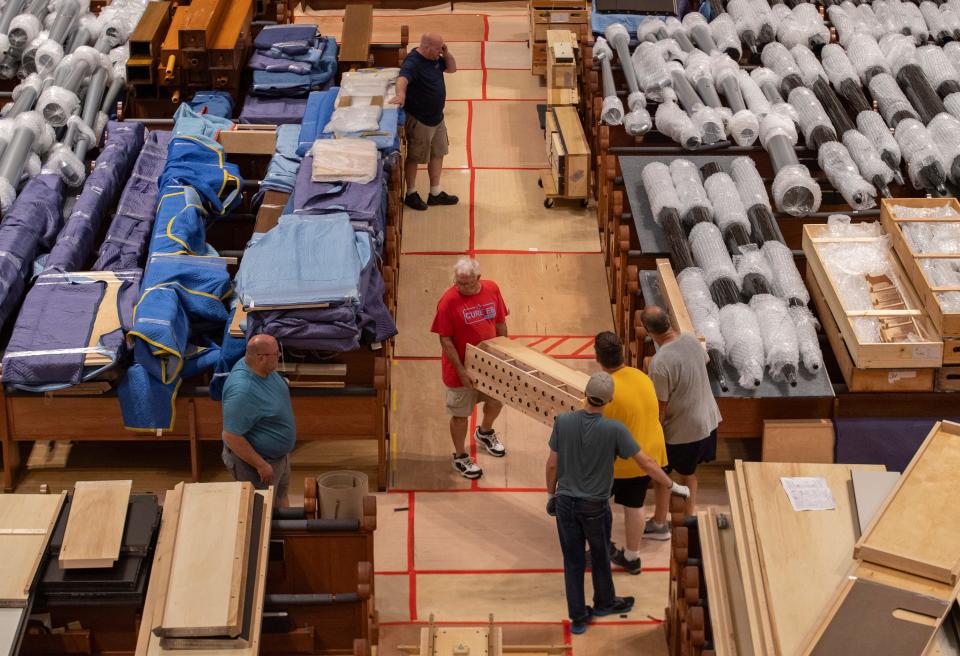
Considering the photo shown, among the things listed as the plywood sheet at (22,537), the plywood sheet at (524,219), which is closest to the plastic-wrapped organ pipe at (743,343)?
the plywood sheet at (524,219)

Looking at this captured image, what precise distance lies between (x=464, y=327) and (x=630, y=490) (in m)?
1.39

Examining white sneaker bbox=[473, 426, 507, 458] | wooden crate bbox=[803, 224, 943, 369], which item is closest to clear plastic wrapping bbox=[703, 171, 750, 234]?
wooden crate bbox=[803, 224, 943, 369]

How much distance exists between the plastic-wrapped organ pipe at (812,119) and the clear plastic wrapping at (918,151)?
48cm

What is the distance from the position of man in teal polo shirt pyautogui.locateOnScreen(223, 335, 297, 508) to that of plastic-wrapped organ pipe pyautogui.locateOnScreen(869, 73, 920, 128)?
5.53m

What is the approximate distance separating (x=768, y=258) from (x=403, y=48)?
4226 mm

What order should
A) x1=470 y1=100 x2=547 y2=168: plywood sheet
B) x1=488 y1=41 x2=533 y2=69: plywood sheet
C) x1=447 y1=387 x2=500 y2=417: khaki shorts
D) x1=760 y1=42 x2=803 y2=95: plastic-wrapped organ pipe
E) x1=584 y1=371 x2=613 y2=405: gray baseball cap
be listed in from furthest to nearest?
x1=488 y1=41 x2=533 y2=69: plywood sheet < x1=470 y1=100 x2=547 y2=168: plywood sheet < x1=760 y1=42 x2=803 y2=95: plastic-wrapped organ pipe < x1=447 y1=387 x2=500 y2=417: khaki shorts < x1=584 y1=371 x2=613 y2=405: gray baseball cap

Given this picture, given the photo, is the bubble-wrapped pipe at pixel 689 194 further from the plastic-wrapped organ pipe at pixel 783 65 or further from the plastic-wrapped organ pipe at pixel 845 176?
the plastic-wrapped organ pipe at pixel 783 65

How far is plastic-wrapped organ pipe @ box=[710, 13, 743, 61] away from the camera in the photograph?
11773 mm

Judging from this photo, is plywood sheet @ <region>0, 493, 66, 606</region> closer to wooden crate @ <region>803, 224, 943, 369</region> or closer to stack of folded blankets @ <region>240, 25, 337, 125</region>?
wooden crate @ <region>803, 224, 943, 369</region>

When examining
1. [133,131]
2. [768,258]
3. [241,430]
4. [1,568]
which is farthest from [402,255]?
[1,568]

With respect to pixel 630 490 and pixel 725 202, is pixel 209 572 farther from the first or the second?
pixel 725 202

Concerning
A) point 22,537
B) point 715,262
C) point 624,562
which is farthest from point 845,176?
point 22,537

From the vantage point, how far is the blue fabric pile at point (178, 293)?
313 inches

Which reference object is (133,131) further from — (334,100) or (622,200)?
(622,200)
